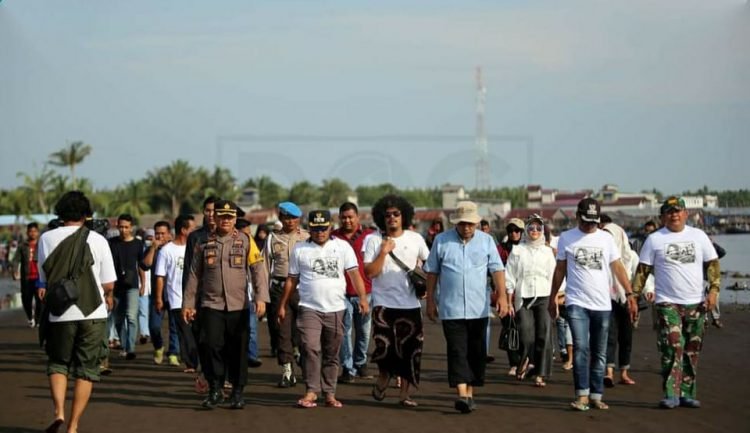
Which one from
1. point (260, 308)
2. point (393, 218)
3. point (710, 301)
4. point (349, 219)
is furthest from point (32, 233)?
point (710, 301)

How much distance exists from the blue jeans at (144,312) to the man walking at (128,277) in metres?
0.26

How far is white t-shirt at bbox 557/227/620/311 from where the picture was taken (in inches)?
421

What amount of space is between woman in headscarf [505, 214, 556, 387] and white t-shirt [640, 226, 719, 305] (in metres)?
2.17

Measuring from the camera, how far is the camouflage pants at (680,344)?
10.5 m

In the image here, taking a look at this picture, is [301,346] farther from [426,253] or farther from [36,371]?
[36,371]

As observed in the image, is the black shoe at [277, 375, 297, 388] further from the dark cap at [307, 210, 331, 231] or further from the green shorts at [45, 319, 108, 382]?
the green shorts at [45, 319, 108, 382]

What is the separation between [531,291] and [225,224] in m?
3.88

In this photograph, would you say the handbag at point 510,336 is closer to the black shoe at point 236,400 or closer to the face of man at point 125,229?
the black shoe at point 236,400

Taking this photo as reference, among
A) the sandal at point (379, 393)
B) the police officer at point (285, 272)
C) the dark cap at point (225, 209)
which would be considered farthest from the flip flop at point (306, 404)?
the dark cap at point (225, 209)

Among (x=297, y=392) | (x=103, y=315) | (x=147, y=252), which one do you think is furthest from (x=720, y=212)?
(x=103, y=315)

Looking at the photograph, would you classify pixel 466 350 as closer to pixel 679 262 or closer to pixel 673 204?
pixel 679 262

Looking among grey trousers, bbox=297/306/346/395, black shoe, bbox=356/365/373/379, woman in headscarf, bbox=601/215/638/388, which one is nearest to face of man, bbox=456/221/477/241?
grey trousers, bbox=297/306/346/395

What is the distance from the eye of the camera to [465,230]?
1072cm

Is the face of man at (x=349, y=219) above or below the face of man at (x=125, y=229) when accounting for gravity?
above
